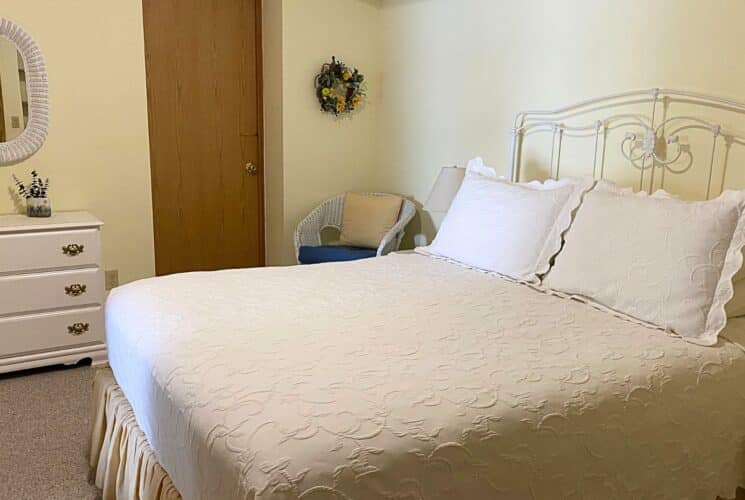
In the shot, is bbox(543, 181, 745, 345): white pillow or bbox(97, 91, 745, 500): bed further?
bbox(543, 181, 745, 345): white pillow

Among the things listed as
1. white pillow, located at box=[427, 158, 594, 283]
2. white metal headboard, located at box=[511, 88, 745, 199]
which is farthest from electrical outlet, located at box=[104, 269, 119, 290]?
white metal headboard, located at box=[511, 88, 745, 199]

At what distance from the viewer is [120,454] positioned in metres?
2.05

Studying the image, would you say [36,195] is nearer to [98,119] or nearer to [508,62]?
[98,119]

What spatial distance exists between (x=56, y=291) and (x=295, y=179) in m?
1.65

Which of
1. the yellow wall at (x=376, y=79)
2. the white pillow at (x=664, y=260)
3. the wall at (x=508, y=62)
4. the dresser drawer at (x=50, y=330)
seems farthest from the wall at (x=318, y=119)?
the white pillow at (x=664, y=260)

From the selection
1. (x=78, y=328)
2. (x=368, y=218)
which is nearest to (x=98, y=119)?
(x=78, y=328)

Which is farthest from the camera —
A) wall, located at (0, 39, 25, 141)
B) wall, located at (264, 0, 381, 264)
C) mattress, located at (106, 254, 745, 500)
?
wall, located at (264, 0, 381, 264)

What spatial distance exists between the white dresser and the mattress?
1123 mm

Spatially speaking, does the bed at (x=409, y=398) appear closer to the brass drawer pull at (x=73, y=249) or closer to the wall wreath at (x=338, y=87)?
the brass drawer pull at (x=73, y=249)

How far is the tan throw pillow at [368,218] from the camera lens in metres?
4.02

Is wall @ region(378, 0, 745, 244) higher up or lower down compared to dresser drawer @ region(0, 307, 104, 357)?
higher up

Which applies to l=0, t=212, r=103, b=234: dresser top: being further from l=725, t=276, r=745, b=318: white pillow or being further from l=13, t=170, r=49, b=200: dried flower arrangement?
l=725, t=276, r=745, b=318: white pillow

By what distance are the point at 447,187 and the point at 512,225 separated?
2.70ft

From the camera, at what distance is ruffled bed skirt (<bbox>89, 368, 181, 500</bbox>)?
1753 mm
